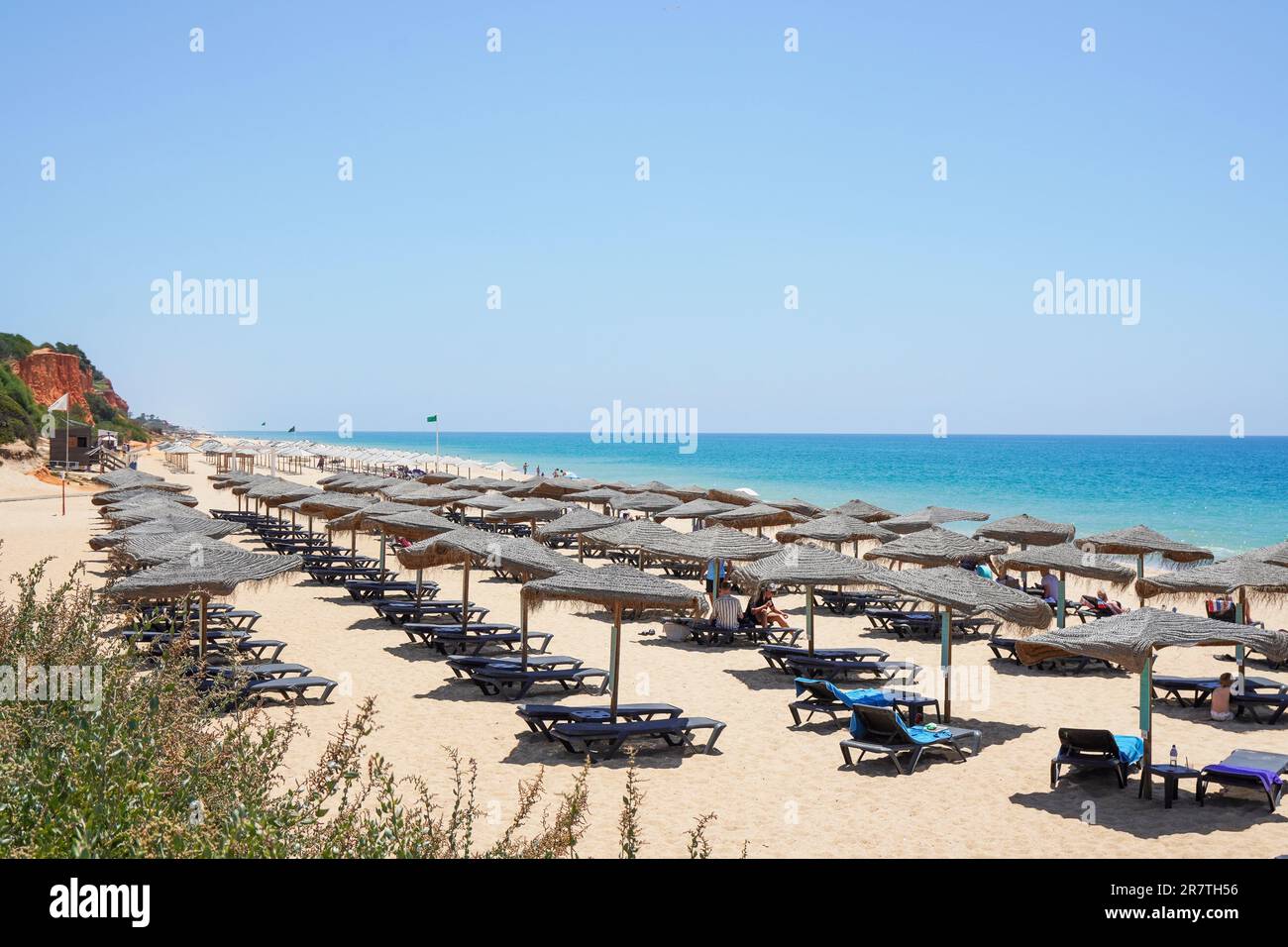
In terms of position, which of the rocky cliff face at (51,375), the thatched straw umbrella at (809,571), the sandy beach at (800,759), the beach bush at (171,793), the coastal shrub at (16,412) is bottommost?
the sandy beach at (800,759)

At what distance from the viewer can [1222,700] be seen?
34.7 feet

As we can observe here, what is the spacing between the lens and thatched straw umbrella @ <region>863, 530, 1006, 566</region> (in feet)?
49.1

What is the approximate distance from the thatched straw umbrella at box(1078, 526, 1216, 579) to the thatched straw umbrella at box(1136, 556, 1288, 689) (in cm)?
394

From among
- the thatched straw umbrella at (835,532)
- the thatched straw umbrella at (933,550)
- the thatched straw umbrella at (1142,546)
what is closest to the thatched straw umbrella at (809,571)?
the thatched straw umbrella at (933,550)

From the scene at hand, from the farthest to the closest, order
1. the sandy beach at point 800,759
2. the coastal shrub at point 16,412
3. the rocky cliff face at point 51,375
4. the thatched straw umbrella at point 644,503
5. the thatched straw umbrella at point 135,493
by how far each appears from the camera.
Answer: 1. the rocky cliff face at point 51,375
2. the coastal shrub at point 16,412
3. the thatched straw umbrella at point 644,503
4. the thatched straw umbrella at point 135,493
5. the sandy beach at point 800,759

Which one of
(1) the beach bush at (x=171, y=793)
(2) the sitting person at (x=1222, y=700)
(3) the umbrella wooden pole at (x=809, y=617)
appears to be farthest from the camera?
(3) the umbrella wooden pole at (x=809, y=617)

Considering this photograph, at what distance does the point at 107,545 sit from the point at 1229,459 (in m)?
127

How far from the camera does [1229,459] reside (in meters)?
116

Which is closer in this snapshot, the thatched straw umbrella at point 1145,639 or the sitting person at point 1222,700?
the thatched straw umbrella at point 1145,639

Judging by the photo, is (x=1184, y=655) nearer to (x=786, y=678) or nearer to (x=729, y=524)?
(x=786, y=678)

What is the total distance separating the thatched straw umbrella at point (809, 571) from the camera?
11.7 meters

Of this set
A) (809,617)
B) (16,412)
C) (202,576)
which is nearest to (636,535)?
(809,617)

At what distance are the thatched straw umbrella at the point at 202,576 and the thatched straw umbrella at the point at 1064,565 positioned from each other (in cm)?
1061

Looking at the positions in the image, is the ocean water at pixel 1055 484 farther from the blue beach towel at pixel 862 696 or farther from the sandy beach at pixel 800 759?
the blue beach towel at pixel 862 696
